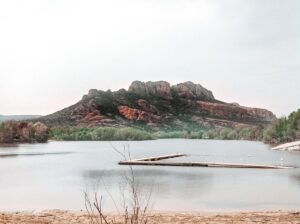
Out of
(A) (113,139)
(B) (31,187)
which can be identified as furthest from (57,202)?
(A) (113,139)

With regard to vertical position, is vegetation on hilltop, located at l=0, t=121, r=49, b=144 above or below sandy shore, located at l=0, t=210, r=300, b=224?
above

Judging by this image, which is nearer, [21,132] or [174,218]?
[174,218]

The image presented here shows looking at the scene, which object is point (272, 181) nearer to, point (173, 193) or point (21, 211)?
point (173, 193)

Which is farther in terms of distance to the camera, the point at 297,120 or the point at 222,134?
the point at 222,134

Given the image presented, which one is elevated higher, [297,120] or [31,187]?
[297,120]

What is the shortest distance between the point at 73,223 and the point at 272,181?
19.6m

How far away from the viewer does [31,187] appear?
89.6ft

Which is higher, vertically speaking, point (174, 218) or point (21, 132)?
point (21, 132)

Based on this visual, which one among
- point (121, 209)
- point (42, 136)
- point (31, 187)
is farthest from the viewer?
point (42, 136)

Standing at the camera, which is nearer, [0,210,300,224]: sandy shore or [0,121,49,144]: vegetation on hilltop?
[0,210,300,224]: sandy shore

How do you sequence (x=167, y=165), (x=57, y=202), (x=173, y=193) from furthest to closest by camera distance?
(x=167, y=165) < (x=173, y=193) < (x=57, y=202)

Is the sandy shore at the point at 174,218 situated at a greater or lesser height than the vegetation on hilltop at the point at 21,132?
lesser

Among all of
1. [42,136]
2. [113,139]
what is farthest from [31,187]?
[113,139]

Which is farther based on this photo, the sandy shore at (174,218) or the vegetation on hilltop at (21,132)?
the vegetation on hilltop at (21,132)
